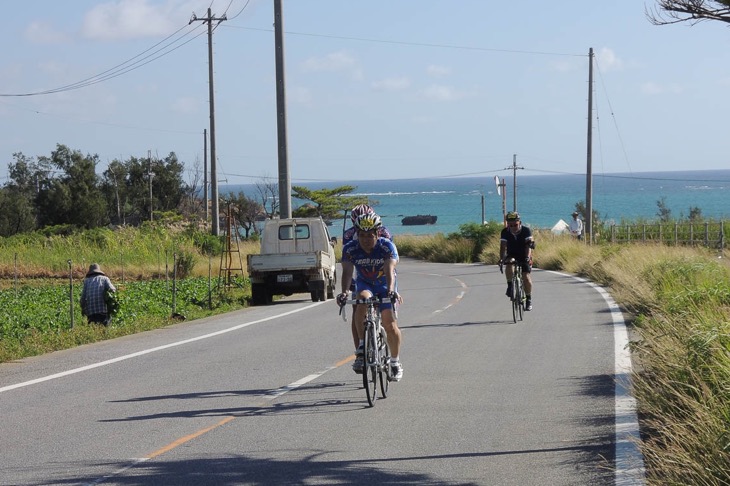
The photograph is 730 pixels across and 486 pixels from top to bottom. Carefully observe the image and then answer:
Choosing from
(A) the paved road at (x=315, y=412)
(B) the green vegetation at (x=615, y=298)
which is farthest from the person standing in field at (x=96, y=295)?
(A) the paved road at (x=315, y=412)

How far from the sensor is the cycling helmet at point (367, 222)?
33.3 feet

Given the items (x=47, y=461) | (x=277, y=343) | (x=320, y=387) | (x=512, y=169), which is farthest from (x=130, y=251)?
(x=512, y=169)

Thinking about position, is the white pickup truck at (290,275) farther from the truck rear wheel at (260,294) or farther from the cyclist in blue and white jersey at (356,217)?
the cyclist in blue and white jersey at (356,217)

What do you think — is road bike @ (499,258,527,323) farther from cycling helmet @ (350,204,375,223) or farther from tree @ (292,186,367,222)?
tree @ (292,186,367,222)

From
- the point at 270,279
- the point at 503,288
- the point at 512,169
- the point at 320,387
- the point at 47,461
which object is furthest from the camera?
the point at 512,169

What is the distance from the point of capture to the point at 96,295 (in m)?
17.8

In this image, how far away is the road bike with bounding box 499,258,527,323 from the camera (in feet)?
59.1

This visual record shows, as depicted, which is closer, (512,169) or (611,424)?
(611,424)

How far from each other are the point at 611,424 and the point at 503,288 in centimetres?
1918

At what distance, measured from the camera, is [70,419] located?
9633mm

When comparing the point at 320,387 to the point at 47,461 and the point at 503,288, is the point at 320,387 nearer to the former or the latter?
the point at 47,461

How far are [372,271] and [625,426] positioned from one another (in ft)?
9.76

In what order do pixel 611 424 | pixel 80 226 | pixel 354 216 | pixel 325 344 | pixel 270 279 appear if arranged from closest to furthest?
pixel 611 424
pixel 354 216
pixel 325 344
pixel 270 279
pixel 80 226

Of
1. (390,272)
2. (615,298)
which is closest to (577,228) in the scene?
(615,298)
